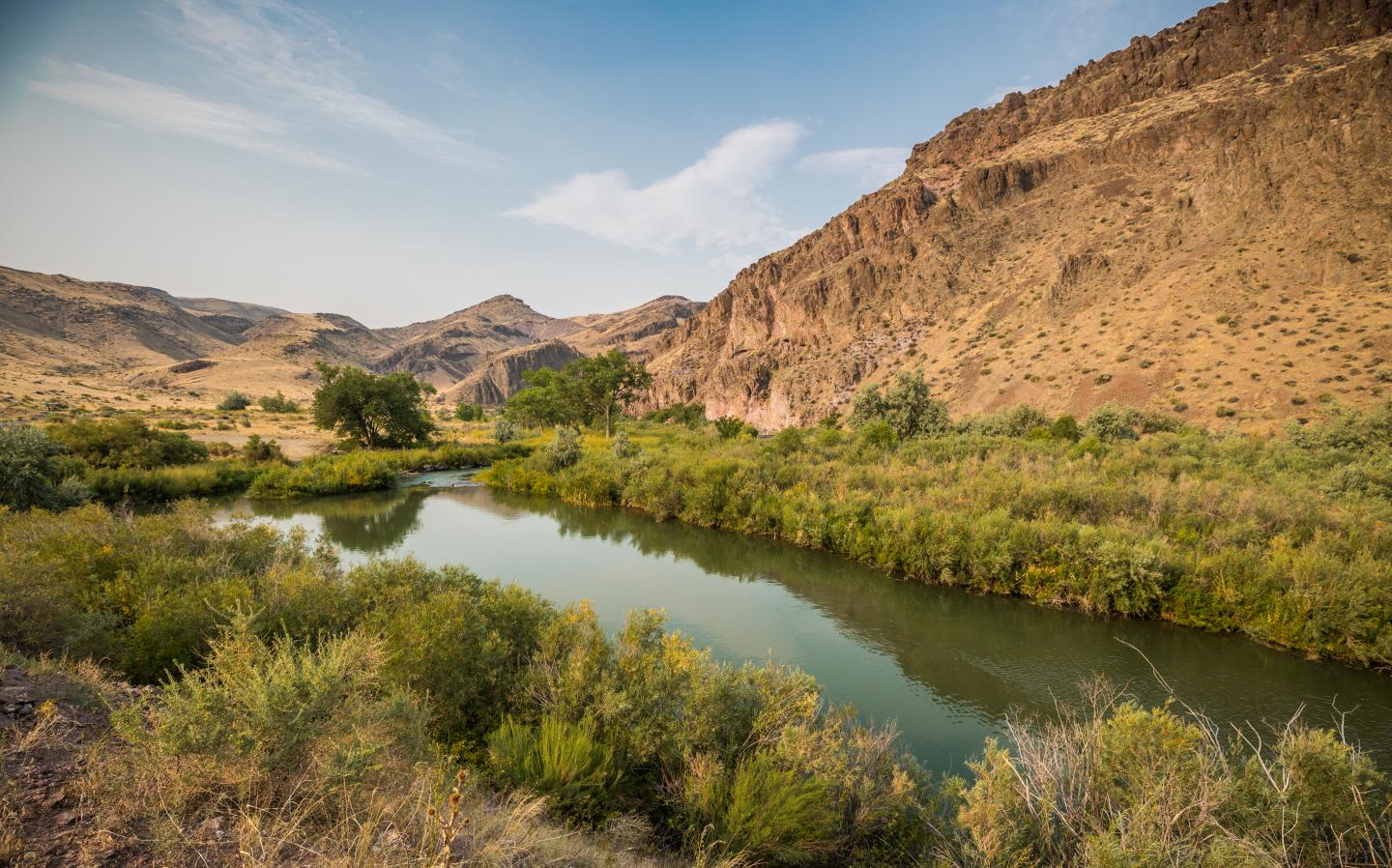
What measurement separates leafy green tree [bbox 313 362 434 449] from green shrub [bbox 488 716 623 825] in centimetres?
3946

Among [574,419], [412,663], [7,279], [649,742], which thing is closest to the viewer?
[649,742]

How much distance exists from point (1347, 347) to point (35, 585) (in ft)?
185

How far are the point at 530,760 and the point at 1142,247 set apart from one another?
69.7m

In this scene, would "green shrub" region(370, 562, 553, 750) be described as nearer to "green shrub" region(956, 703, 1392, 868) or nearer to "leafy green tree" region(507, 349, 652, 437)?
"green shrub" region(956, 703, 1392, 868)

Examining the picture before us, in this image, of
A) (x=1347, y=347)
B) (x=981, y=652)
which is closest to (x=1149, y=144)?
(x=1347, y=347)

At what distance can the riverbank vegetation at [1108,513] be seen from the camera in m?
11.0

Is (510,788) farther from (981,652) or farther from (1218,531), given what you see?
(1218,531)

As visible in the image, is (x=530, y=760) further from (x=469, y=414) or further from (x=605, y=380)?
(x=469, y=414)

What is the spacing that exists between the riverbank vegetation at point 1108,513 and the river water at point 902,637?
0.64 m

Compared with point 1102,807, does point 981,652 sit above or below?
below

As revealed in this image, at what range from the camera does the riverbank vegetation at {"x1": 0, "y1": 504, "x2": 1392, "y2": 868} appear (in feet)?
12.0

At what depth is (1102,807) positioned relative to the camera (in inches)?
205

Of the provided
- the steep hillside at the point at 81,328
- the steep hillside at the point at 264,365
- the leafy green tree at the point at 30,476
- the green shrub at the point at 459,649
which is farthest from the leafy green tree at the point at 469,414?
the green shrub at the point at 459,649

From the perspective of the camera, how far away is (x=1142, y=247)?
5366 centimetres
